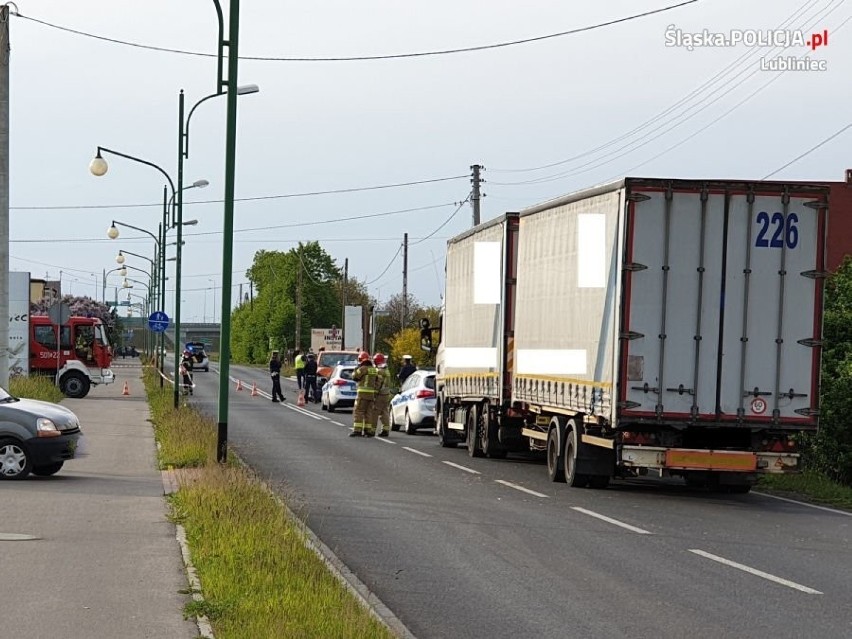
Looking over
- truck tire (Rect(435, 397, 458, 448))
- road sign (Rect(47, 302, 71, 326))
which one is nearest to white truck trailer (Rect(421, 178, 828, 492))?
truck tire (Rect(435, 397, 458, 448))

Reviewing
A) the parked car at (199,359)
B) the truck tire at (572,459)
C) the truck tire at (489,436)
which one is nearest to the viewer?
the truck tire at (572,459)

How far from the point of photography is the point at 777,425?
17.4 m

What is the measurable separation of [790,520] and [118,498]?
7521 millimetres

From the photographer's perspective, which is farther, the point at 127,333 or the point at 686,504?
the point at 127,333

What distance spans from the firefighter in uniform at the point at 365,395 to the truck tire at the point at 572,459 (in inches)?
373

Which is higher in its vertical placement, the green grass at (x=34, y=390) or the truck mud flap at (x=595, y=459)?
the truck mud flap at (x=595, y=459)

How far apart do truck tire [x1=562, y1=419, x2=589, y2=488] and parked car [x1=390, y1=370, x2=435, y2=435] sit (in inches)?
535

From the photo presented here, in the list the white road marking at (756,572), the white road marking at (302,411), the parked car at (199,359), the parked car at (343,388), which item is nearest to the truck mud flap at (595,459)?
the white road marking at (756,572)

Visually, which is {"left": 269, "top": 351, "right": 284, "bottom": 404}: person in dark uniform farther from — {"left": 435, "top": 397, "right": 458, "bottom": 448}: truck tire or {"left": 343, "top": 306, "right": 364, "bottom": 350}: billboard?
{"left": 435, "top": 397, "right": 458, "bottom": 448}: truck tire

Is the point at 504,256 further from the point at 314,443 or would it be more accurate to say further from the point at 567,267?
the point at 314,443

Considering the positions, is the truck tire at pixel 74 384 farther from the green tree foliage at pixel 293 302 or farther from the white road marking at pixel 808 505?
the green tree foliage at pixel 293 302

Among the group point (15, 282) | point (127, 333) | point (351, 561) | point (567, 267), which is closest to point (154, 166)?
point (15, 282)

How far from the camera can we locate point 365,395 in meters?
30.2

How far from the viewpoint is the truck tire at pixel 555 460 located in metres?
19.9
